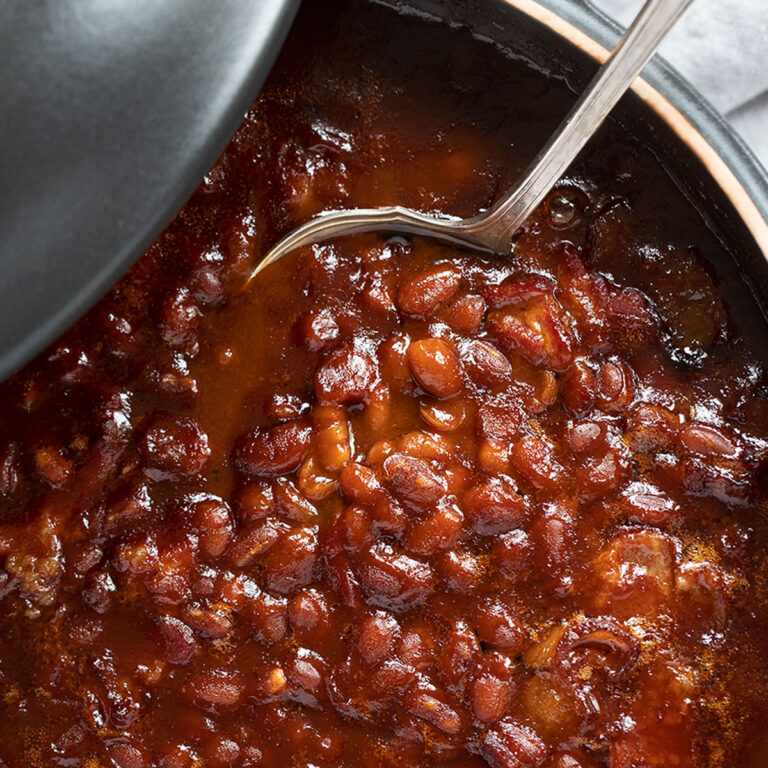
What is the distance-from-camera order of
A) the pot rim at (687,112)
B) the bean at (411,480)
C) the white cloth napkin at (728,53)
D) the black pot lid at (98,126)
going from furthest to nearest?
the white cloth napkin at (728,53) < the bean at (411,480) < the pot rim at (687,112) < the black pot lid at (98,126)

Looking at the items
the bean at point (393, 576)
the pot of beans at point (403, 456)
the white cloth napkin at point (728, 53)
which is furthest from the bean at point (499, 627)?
the white cloth napkin at point (728, 53)

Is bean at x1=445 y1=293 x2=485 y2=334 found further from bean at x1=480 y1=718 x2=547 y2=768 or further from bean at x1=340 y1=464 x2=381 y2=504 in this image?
bean at x1=480 y1=718 x2=547 y2=768

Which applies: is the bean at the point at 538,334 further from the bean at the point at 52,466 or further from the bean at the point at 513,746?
the bean at the point at 52,466

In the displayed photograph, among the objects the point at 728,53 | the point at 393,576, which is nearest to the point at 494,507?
the point at 393,576

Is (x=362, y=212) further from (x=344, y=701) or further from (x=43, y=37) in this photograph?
(x=344, y=701)

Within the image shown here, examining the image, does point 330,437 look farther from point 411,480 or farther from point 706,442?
point 706,442

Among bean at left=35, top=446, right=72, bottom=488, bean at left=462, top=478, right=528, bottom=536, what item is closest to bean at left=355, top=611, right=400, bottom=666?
bean at left=462, top=478, right=528, bottom=536

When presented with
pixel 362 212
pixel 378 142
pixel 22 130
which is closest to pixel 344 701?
pixel 362 212
